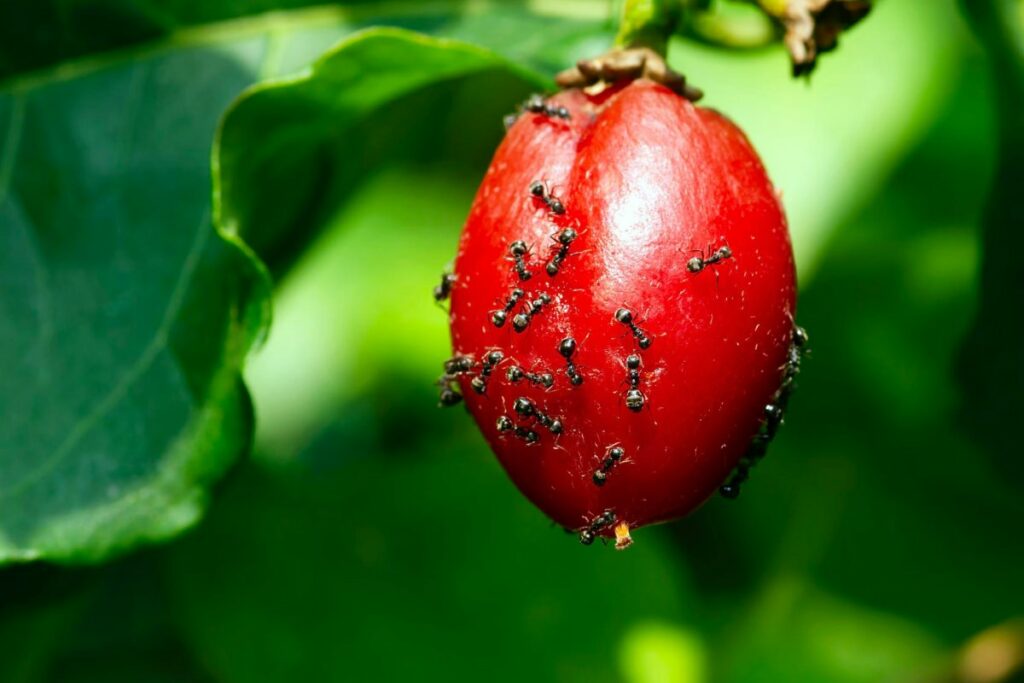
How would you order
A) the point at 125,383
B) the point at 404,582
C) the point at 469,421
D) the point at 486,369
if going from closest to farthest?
the point at 486,369
the point at 125,383
the point at 404,582
the point at 469,421

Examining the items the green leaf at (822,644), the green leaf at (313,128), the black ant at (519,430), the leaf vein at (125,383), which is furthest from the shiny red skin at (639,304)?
the green leaf at (822,644)

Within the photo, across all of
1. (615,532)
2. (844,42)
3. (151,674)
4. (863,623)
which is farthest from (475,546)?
(844,42)

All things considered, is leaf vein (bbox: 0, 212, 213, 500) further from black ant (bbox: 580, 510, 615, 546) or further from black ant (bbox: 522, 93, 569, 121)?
black ant (bbox: 580, 510, 615, 546)

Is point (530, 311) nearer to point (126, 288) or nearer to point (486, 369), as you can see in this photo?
point (486, 369)

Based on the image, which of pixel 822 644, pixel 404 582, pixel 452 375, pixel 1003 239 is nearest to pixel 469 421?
pixel 404 582

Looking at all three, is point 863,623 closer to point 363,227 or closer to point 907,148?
point 907,148

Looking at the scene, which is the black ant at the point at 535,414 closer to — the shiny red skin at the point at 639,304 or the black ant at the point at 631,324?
the shiny red skin at the point at 639,304

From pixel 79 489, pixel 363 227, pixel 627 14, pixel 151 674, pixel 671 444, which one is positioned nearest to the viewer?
pixel 671 444
